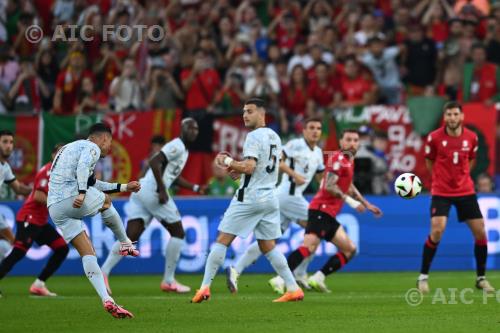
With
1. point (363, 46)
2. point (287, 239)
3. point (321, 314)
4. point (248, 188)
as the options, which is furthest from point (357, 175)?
point (321, 314)

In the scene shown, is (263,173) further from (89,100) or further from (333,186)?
(89,100)

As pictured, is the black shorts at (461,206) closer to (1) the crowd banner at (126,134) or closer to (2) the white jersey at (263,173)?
(2) the white jersey at (263,173)

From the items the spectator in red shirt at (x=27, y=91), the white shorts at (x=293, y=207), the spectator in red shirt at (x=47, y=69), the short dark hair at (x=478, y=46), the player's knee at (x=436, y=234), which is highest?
the short dark hair at (x=478, y=46)

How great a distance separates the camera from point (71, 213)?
41.7 feet

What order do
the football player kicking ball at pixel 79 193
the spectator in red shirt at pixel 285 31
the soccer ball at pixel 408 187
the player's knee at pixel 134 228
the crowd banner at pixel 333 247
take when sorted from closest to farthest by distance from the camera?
the football player kicking ball at pixel 79 193 < the soccer ball at pixel 408 187 < the player's knee at pixel 134 228 < the crowd banner at pixel 333 247 < the spectator in red shirt at pixel 285 31

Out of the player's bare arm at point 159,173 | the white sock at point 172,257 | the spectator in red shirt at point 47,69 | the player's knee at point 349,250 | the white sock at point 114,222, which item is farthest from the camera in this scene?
the spectator in red shirt at point 47,69

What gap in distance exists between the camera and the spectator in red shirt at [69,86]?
23.4 metres

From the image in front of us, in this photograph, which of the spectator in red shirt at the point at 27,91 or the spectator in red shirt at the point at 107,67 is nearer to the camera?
the spectator in red shirt at the point at 27,91

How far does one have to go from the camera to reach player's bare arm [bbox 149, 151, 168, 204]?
55.0 ft

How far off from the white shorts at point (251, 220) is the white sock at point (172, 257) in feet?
10.4

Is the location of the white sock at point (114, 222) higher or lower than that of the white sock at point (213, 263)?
higher

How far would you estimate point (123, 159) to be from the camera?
73.6 ft

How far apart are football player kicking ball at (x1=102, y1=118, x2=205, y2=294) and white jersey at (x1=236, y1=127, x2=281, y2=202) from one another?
3.32m

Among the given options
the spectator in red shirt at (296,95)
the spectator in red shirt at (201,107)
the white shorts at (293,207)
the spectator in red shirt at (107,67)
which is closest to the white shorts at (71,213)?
the white shorts at (293,207)
